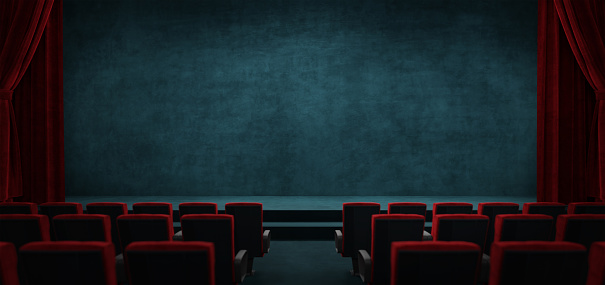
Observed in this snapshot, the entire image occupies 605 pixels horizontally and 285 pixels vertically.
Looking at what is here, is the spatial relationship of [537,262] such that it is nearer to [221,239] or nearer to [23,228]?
[221,239]

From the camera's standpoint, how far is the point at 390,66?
8.16 m

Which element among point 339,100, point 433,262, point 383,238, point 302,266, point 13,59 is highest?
point 13,59

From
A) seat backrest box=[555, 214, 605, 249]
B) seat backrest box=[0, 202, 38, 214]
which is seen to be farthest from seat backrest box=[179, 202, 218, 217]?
seat backrest box=[555, 214, 605, 249]

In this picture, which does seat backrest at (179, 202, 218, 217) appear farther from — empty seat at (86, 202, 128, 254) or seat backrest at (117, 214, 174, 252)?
seat backrest at (117, 214, 174, 252)

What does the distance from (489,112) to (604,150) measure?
2.55 meters

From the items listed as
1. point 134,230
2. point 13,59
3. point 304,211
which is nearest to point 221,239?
point 134,230

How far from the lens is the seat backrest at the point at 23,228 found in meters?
2.74

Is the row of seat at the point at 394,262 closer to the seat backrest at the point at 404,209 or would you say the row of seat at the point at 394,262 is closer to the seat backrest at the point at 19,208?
the seat backrest at the point at 404,209

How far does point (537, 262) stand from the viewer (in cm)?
171

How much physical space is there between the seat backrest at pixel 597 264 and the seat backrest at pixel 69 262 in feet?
6.24

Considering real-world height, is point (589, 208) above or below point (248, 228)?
above

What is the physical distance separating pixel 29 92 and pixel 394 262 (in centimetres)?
655

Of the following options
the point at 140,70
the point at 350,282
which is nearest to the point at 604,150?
the point at 350,282

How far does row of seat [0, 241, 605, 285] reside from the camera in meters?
1.70
